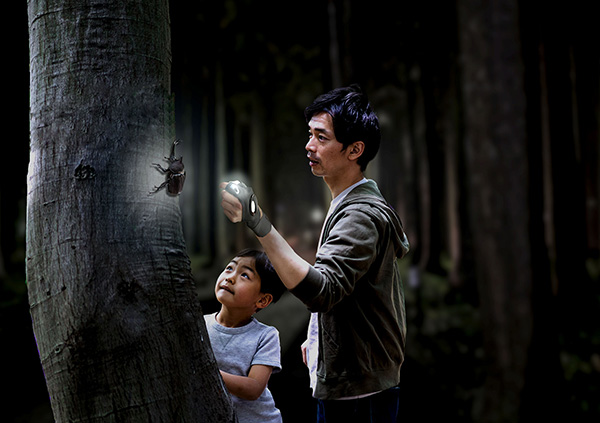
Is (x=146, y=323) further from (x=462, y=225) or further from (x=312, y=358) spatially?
(x=462, y=225)

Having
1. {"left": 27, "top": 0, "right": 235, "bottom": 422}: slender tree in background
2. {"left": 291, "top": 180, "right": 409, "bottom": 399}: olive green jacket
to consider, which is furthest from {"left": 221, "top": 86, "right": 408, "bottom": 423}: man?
{"left": 27, "top": 0, "right": 235, "bottom": 422}: slender tree in background

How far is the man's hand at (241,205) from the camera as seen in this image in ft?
5.48

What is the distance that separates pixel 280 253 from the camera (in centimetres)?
172

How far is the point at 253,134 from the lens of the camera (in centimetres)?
1256

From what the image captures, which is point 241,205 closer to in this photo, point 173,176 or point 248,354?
point 173,176

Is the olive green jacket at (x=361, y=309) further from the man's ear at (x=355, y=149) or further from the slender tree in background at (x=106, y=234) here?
the slender tree in background at (x=106, y=234)

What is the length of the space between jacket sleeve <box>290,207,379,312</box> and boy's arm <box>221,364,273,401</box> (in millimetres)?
421

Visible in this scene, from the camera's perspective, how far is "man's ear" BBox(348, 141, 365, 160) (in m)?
2.08

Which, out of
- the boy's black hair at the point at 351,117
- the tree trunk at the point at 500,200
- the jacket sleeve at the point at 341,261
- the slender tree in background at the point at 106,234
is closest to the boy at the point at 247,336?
the slender tree in background at the point at 106,234

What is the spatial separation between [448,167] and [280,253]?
883 cm

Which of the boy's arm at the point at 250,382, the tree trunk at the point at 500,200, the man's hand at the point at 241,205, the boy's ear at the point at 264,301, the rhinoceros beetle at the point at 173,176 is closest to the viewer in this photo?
the man's hand at the point at 241,205

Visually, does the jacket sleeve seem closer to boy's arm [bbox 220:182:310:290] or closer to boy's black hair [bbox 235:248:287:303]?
boy's arm [bbox 220:182:310:290]

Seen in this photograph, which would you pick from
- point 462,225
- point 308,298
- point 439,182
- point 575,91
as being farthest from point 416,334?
point 308,298

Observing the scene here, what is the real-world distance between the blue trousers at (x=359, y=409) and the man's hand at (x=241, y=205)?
2.57 ft
